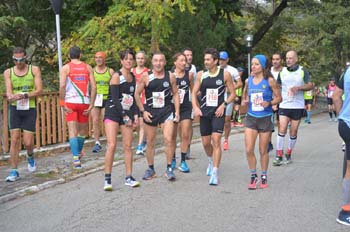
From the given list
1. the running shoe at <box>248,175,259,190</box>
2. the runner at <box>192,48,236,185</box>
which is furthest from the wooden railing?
the running shoe at <box>248,175,259,190</box>

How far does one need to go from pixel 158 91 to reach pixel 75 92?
1686 millimetres

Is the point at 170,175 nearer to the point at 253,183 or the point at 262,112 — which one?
the point at 253,183

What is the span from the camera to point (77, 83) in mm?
8594

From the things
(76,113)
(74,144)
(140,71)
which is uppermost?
(140,71)

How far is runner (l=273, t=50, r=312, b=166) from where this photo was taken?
9008 millimetres

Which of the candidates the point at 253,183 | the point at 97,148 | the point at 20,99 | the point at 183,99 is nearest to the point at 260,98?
the point at 253,183

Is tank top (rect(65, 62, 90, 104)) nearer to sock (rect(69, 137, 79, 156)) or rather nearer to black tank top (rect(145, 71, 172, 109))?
sock (rect(69, 137, 79, 156))

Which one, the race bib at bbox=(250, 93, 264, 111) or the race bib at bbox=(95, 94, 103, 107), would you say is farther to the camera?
the race bib at bbox=(95, 94, 103, 107)

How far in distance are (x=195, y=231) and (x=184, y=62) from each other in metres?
3.66

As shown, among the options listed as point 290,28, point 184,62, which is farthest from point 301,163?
point 290,28

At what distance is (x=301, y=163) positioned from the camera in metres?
9.43

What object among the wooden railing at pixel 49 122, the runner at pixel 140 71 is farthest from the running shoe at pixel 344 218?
the wooden railing at pixel 49 122

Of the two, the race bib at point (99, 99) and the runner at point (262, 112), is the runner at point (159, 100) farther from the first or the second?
the race bib at point (99, 99)

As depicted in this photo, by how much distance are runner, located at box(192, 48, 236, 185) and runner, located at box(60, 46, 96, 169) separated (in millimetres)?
1996
